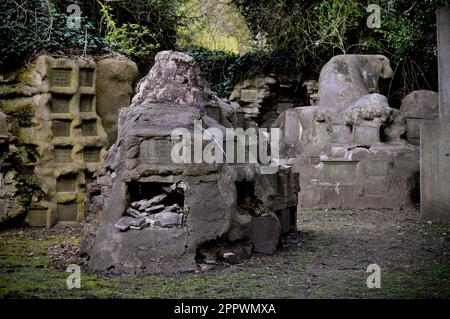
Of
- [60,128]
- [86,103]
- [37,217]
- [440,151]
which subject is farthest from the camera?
[86,103]

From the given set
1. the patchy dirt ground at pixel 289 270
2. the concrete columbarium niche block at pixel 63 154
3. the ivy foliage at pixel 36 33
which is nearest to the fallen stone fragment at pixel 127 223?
the patchy dirt ground at pixel 289 270

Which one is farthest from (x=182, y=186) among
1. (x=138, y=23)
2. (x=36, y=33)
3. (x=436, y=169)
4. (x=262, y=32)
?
→ (x=262, y=32)

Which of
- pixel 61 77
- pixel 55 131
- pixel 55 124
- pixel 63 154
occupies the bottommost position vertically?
pixel 63 154

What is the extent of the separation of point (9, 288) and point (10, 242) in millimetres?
2815

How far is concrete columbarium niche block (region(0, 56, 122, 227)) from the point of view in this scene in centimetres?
945

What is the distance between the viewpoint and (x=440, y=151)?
9258 millimetres

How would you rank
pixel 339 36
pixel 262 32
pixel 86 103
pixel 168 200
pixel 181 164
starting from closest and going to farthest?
1. pixel 181 164
2. pixel 168 200
3. pixel 86 103
4. pixel 339 36
5. pixel 262 32

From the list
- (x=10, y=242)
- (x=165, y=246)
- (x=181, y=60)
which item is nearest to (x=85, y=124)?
(x=10, y=242)

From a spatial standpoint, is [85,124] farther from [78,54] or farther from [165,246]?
[165,246]

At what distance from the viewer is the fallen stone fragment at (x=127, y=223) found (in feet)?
20.4

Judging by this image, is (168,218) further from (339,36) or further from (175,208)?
(339,36)

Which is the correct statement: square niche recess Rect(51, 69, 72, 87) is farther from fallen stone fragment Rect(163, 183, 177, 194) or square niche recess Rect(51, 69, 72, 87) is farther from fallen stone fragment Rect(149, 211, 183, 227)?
fallen stone fragment Rect(149, 211, 183, 227)

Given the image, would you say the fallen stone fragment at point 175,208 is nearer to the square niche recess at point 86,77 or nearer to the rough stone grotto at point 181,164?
the rough stone grotto at point 181,164

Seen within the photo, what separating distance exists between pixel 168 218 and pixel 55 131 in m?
3.92
